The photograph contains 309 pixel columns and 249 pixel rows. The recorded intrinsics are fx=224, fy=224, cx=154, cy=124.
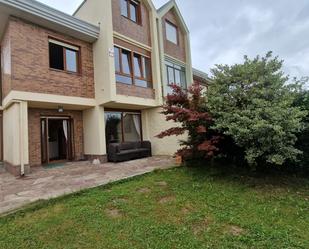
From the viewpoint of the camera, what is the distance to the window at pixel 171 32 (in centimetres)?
1531

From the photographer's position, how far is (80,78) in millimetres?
11078

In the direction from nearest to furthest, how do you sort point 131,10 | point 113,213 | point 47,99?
point 113,213 < point 47,99 < point 131,10

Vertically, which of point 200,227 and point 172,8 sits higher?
point 172,8

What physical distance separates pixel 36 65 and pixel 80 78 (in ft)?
6.80

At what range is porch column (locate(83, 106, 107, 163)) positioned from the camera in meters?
11.1

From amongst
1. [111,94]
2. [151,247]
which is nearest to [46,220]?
[151,247]

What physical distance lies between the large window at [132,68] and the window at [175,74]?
5.88 ft

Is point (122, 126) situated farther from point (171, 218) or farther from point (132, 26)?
point (171, 218)

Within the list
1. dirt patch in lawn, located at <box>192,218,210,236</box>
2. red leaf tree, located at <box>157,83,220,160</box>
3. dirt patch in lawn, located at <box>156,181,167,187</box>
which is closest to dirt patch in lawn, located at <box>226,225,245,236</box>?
dirt patch in lawn, located at <box>192,218,210,236</box>

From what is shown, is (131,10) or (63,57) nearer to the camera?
(63,57)

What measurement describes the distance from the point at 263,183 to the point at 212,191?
5.36ft

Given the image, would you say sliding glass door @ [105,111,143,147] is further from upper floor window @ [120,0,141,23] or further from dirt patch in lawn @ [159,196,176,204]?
dirt patch in lawn @ [159,196,176,204]

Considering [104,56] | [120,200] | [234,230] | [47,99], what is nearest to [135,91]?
[104,56]

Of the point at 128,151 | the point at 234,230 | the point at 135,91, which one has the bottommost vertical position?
the point at 234,230
